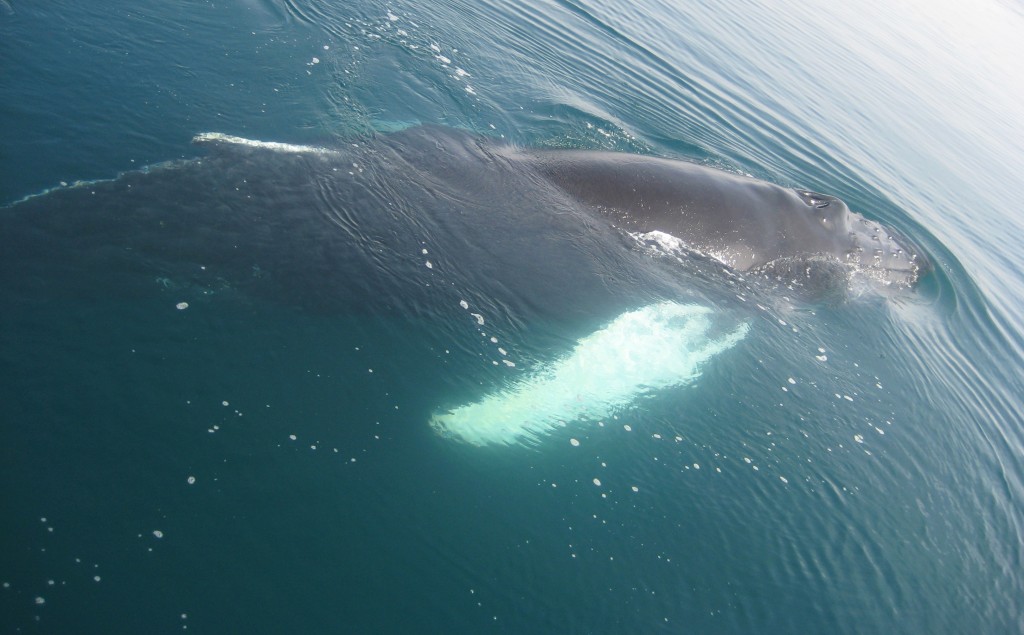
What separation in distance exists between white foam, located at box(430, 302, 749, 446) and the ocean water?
Answer: 0.20 feet

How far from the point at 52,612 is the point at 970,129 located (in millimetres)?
42439

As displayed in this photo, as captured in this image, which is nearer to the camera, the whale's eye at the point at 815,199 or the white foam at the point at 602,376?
the white foam at the point at 602,376

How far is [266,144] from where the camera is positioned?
42.3 ft

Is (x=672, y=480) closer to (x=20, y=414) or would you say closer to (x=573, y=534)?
(x=573, y=534)

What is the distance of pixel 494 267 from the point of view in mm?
12312

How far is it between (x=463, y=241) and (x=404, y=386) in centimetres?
320

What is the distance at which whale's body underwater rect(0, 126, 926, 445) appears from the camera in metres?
10.1

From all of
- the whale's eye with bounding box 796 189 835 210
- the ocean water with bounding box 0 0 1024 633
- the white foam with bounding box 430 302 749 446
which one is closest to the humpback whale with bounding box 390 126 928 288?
the whale's eye with bounding box 796 189 835 210

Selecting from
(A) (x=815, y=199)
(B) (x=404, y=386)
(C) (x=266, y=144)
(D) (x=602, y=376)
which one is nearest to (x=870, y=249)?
(A) (x=815, y=199)

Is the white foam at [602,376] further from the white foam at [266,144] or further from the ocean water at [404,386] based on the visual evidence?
the white foam at [266,144]

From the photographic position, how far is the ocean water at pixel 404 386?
26.9ft

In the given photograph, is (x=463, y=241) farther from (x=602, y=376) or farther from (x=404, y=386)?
(x=602, y=376)

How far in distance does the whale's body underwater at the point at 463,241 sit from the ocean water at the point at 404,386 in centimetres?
6

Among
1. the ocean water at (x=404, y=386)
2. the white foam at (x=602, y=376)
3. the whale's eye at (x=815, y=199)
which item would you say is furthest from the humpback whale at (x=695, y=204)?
the white foam at (x=602, y=376)
